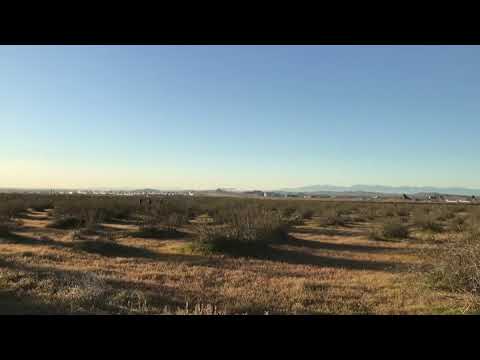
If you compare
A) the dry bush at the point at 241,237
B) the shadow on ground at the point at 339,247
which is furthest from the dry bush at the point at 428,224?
the dry bush at the point at 241,237

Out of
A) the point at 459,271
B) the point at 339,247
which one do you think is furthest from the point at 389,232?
the point at 459,271

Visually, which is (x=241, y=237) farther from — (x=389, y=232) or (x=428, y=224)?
(x=428, y=224)

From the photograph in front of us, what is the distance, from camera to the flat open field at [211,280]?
636 cm

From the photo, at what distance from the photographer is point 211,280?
869cm

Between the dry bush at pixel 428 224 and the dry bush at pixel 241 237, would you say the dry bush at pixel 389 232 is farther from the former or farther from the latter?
the dry bush at pixel 241 237

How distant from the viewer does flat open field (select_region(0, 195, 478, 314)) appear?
251 inches

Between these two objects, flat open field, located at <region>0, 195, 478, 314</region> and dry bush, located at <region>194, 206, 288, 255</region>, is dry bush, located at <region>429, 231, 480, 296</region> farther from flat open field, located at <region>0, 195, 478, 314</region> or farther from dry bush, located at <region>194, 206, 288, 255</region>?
dry bush, located at <region>194, 206, 288, 255</region>

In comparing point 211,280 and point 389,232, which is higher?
point 389,232

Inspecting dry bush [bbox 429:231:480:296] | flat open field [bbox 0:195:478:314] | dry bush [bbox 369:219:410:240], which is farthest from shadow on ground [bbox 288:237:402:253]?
dry bush [bbox 429:231:480:296]

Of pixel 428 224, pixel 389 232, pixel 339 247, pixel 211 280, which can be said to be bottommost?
pixel 339 247
